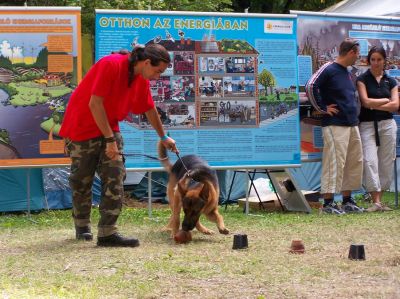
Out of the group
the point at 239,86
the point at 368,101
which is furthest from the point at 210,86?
the point at 368,101

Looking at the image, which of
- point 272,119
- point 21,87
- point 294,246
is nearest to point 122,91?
point 294,246

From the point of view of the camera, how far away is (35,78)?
8.59 meters

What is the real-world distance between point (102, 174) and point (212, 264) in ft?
5.08

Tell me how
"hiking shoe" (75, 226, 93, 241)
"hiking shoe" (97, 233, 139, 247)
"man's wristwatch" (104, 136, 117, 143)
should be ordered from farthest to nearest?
"hiking shoe" (75, 226, 93, 241), "hiking shoe" (97, 233, 139, 247), "man's wristwatch" (104, 136, 117, 143)

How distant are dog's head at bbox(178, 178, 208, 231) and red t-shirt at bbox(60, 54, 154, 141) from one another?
2.59 feet

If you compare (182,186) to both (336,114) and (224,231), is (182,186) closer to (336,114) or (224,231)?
(224,231)

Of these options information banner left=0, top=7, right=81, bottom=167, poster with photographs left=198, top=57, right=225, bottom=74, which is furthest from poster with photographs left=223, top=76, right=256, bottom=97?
information banner left=0, top=7, right=81, bottom=167

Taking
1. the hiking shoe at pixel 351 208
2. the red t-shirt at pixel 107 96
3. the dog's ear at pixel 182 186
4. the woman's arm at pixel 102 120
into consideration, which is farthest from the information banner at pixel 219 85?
the woman's arm at pixel 102 120

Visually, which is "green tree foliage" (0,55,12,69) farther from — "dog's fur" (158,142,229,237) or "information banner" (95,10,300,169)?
"dog's fur" (158,142,229,237)

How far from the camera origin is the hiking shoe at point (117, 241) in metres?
6.58

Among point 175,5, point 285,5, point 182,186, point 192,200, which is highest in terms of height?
point 285,5

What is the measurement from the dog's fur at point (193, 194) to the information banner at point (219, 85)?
55.7 inches

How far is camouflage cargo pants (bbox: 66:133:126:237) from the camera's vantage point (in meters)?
6.59

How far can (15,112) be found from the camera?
8.60m
